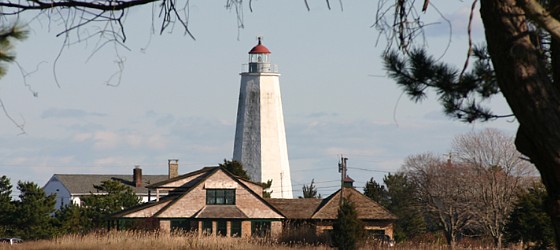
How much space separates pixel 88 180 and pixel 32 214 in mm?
42399

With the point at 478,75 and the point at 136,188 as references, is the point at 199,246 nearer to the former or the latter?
the point at 478,75

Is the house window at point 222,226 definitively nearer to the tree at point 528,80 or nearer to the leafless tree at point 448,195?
the leafless tree at point 448,195

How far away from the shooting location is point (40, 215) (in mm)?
55438

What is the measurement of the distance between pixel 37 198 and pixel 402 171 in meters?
31.1

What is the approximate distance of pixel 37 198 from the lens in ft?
185

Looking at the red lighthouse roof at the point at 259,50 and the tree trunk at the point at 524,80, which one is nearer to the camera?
the tree trunk at the point at 524,80

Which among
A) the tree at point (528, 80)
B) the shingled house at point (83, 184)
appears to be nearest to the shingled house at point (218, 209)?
the shingled house at point (83, 184)

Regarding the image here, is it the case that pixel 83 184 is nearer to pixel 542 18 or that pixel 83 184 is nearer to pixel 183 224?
pixel 183 224

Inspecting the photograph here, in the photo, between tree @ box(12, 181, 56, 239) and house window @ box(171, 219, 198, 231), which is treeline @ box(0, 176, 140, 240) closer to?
tree @ box(12, 181, 56, 239)

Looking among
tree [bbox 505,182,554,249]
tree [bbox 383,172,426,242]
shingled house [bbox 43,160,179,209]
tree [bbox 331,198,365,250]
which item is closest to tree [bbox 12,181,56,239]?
tree [bbox 331,198,365,250]

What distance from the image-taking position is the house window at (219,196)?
190 ft

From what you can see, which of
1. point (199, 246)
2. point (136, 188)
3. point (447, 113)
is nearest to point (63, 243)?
point (199, 246)

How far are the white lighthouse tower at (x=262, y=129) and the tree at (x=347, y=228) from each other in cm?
2852

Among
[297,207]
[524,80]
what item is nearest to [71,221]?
[297,207]
